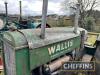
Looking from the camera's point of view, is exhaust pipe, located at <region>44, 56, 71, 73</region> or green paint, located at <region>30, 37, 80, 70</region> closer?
green paint, located at <region>30, 37, 80, 70</region>

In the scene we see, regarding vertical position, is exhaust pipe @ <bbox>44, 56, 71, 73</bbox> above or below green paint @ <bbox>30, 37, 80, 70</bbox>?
below

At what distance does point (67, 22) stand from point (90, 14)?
5.56 m

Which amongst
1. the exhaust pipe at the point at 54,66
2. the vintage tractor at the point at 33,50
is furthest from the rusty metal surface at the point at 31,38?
the exhaust pipe at the point at 54,66

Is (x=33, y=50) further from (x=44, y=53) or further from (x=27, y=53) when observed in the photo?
(x=44, y=53)

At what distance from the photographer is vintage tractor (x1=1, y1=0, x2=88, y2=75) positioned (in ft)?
5.51

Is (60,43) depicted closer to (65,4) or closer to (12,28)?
(12,28)

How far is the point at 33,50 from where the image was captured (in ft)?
5.74

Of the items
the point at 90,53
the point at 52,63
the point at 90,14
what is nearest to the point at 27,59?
the point at 52,63

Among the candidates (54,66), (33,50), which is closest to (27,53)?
(33,50)

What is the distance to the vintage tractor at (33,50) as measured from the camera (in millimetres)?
1681

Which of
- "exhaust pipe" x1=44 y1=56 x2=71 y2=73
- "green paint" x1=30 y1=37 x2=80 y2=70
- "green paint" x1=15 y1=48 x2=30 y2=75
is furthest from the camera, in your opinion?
"exhaust pipe" x1=44 y1=56 x2=71 y2=73

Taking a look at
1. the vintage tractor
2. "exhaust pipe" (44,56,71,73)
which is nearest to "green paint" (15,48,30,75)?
the vintage tractor

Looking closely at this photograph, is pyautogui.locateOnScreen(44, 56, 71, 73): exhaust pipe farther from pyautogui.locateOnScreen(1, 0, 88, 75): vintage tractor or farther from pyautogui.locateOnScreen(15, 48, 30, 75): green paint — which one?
pyautogui.locateOnScreen(15, 48, 30, 75): green paint

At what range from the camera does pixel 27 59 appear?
1.72m
